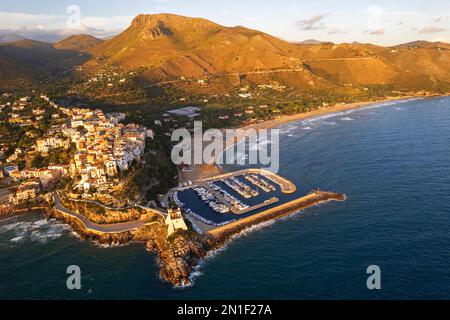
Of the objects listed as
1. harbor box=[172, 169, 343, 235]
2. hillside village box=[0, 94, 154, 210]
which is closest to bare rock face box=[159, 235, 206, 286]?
harbor box=[172, 169, 343, 235]

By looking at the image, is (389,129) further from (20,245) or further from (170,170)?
(20,245)

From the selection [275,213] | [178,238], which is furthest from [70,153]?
[275,213]

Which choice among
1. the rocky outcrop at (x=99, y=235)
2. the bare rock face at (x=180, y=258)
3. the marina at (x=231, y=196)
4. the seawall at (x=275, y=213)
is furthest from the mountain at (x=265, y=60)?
the bare rock face at (x=180, y=258)

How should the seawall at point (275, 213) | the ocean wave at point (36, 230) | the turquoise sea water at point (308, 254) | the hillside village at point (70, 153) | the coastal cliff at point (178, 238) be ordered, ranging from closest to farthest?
the turquoise sea water at point (308, 254), the coastal cliff at point (178, 238), the seawall at point (275, 213), the ocean wave at point (36, 230), the hillside village at point (70, 153)

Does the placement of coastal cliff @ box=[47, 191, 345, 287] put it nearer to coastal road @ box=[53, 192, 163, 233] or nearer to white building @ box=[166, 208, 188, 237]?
coastal road @ box=[53, 192, 163, 233]

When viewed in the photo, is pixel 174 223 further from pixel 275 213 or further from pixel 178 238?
pixel 275 213

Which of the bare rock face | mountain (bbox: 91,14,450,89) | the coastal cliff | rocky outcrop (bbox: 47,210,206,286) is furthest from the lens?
mountain (bbox: 91,14,450,89)

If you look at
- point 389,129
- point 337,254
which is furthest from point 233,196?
point 389,129

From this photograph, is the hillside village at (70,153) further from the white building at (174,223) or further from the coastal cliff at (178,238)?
the white building at (174,223)
